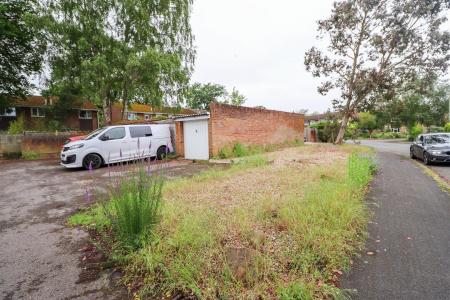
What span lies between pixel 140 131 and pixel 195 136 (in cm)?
277

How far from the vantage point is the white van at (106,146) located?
9789 millimetres

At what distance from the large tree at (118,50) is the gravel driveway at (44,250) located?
9992 mm

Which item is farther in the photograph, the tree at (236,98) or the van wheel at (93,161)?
the tree at (236,98)

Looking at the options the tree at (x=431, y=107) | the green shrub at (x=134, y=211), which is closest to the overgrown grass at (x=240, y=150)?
the green shrub at (x=134, y=211)

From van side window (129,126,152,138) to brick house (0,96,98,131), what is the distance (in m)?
16.4

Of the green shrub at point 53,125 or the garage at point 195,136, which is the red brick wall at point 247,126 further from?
the green shrub at point 53,125

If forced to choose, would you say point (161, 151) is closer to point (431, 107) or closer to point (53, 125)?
point (53, 125)

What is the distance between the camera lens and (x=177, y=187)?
620 cm

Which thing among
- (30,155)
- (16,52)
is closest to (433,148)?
(30,155)

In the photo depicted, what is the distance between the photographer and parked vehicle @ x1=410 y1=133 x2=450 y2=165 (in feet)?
33.2

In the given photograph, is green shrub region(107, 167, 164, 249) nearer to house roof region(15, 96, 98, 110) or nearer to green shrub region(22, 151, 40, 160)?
green shrub region(22, 151, 40, 160)

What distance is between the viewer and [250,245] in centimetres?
313

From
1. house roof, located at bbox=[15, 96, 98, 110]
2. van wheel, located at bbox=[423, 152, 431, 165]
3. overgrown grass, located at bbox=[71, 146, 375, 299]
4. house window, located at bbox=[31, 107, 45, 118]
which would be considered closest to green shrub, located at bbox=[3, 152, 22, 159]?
house roof, located at bbox=[15, 96, 98, 110]

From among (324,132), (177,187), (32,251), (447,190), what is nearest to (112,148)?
(177,187)
